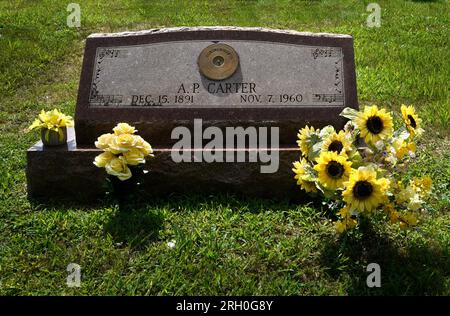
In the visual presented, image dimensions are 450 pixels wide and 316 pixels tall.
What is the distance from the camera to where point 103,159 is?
422cm

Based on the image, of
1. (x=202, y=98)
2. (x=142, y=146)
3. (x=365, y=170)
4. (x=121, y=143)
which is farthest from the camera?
(x=202, y=98)

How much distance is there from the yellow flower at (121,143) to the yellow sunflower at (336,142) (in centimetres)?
149

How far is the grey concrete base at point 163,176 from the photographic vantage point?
456 centimetres

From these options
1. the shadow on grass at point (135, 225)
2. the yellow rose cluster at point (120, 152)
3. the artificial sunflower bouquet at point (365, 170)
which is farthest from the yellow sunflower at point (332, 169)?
the yellow rose cluster at point (120, 152)

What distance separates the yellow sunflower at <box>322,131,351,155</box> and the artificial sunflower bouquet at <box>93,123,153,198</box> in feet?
4.70

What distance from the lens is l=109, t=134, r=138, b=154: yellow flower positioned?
13.7 ft

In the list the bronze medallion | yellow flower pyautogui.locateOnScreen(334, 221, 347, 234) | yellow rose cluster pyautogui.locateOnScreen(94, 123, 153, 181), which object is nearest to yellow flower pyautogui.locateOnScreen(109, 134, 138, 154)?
yellow rose cluster pyautogui.locateOnScreen(94, 123, 153, 181)

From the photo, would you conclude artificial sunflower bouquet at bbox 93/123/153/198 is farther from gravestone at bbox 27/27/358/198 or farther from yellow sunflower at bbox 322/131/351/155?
yellow sunflower at bbox 322/131/351/155

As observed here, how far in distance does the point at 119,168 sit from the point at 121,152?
0.42ft

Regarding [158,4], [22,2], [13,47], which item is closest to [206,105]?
[13,47]

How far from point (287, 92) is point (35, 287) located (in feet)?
8.58

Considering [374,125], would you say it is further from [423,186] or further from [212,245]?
[212,245]

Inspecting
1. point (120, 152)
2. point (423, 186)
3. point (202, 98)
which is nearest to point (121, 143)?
point (120, 152)

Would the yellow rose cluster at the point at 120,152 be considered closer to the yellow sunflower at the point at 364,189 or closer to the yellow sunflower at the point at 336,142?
the yellow sunflower at the point at 336,142
